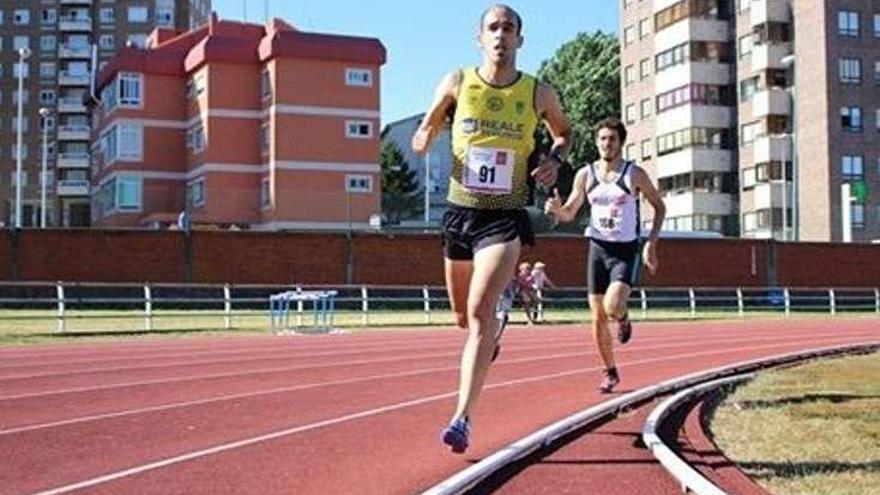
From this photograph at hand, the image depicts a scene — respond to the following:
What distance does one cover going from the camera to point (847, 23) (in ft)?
234

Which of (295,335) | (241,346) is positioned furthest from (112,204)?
(241,346)

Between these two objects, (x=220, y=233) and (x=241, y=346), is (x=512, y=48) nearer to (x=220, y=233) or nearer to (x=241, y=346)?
(x=241, y=346)

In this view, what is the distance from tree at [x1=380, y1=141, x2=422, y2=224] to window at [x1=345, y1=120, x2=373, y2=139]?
3632 centimetres

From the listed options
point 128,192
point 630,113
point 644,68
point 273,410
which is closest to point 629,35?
point 644,68

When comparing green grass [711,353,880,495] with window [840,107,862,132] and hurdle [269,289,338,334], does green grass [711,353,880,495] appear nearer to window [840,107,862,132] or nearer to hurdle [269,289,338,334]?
hurdle [269,289,338,334]

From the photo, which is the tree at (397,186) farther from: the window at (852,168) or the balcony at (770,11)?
the window at (852,168)

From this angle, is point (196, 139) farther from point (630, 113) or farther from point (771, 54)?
point (771, 54)

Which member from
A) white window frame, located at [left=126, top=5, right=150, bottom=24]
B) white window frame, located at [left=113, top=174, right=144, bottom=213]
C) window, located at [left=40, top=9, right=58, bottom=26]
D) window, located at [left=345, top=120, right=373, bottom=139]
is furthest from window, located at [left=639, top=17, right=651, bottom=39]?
window, located at [left=40, top=9, right=58, bottom=26]

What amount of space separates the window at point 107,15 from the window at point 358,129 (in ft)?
191

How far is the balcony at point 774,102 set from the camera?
72312mm

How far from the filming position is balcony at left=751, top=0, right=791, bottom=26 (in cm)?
7288

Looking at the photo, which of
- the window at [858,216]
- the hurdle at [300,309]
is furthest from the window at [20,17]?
the hurdle at [300,309]

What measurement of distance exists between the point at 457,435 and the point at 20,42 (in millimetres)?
117650

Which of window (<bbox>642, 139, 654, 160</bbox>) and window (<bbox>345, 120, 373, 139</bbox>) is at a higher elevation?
window (<bbox>642, 139, 654, 160</bbox>)
